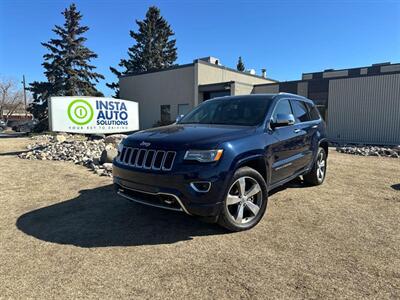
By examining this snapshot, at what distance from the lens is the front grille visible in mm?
3607

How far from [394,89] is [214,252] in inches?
690

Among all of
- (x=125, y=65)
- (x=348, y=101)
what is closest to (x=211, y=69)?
(x=348, y=101)

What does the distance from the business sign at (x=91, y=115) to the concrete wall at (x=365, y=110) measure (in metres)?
12.1

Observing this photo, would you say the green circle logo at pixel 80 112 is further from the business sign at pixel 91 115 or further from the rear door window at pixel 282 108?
the rear door window at pixel 282 108

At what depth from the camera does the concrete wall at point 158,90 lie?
24.5m

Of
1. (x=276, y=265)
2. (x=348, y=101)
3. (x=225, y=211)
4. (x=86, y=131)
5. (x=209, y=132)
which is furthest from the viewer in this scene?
(x=348, y=101)

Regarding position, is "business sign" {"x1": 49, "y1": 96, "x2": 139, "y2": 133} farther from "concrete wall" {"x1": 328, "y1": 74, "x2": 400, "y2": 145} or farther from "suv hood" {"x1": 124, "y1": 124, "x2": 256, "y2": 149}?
"concrete wall" {"x1": 328, "y1": 74, "x2": 400, "y2": 145}

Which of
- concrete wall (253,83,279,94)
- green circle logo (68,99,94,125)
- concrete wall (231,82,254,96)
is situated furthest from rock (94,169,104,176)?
concrete wall (253,83,279,94)

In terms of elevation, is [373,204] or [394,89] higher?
[394,89]

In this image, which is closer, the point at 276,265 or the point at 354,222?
the point at 276,265

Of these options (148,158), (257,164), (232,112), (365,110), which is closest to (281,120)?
(257,164)

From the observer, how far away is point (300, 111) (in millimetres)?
5781

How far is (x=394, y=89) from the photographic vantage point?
16.8 meters

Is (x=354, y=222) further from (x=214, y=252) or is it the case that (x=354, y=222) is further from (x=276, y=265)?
(x=214, y=252)
